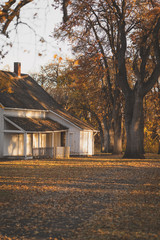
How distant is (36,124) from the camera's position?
3581 cm

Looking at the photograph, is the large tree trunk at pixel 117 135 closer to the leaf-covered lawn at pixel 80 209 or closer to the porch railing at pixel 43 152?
the porch railing at pixel 43 152

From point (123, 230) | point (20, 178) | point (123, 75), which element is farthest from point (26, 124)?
point (123, 230)

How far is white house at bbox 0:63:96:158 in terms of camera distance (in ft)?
114

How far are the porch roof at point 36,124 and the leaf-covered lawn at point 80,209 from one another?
1753cm

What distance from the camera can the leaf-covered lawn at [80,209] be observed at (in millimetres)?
7535

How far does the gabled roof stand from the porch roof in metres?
1.20

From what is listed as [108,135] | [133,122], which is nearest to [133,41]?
[133,122]

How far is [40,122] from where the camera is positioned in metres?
37.3

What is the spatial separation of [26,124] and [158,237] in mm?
28165

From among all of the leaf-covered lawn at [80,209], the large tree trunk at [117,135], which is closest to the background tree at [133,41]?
the large tree trunk at [117,135]

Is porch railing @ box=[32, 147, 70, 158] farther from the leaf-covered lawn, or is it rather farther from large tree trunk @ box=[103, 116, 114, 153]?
the leaf-covered lawn

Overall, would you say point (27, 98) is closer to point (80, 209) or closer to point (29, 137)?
point (29, 137)

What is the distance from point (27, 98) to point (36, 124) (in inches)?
183

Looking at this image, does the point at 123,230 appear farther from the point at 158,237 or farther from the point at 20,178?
the point at 20,178
